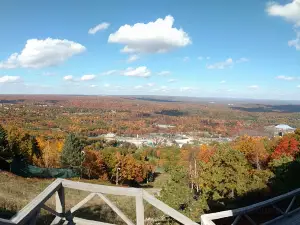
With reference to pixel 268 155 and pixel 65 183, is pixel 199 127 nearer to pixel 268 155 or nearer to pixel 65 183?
pixel 268 155

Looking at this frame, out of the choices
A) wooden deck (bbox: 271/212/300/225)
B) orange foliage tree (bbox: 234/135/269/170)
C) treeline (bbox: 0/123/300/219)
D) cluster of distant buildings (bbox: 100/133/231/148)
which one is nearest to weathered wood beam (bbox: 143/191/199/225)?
wooden deck (bbox: 271/212/300/225)

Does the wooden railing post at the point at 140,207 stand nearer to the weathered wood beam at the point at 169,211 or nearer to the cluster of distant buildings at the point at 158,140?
the weathered wood beam at the point at 169,211

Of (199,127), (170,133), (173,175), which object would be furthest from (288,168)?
(199,127)

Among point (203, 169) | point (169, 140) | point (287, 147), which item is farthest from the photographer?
point (169, 140)

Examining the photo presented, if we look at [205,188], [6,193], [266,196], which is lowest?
[266,196]

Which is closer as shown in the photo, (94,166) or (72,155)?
(72,155)

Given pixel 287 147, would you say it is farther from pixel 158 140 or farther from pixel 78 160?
pixel 158 140

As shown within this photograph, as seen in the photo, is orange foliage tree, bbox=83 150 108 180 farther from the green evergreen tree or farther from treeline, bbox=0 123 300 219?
the green evergreen tree

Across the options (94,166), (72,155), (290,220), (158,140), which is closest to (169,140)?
(158,140)
